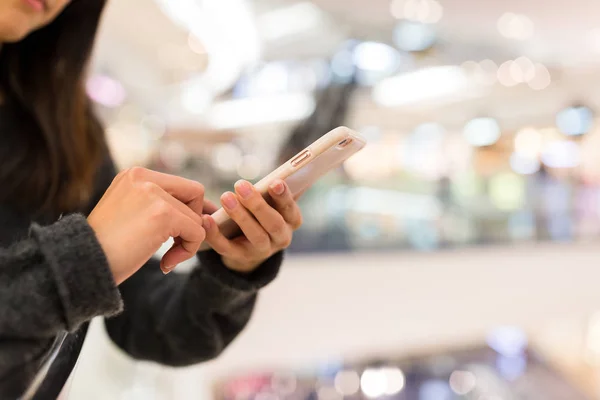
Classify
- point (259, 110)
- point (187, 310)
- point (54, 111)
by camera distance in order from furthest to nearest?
point (259, 110), point (54, 111), point (187, 310)

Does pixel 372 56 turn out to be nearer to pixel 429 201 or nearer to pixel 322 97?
pixel 322 97

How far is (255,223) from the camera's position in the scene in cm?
33

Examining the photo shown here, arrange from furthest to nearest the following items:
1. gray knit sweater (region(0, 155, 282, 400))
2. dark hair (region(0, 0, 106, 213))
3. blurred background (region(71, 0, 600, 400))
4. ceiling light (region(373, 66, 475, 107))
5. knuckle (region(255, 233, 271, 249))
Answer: ceiling light (region(373, 66, 475, 107))
blurred background (region(71, 0, 600, 400))
dark hair (region(0, 0, 106, 213))
knuckle (region(255, 233, 271, 249))
gray knit sweater (region(0, 155, 282, 400))

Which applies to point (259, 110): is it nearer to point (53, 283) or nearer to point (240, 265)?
point (240, 265)

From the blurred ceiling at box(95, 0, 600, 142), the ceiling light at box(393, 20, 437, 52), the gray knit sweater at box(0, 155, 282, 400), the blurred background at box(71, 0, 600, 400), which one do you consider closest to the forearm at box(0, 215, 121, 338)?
the gray knit sweater at box(0, 155, 282, 400)

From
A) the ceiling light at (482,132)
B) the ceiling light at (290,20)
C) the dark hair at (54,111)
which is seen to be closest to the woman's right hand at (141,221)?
the dark hair at (54,111)

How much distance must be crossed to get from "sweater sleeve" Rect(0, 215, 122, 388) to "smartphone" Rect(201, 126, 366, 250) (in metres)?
0.10

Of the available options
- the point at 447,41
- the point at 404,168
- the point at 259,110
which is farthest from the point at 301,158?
the point at 259,110

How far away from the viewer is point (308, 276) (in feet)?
5.44

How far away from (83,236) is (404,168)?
2.16m

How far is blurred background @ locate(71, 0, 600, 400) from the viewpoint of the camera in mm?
1583

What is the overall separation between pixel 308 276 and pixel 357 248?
27 cm

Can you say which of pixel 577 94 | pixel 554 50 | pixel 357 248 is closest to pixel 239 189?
pixel 357 248

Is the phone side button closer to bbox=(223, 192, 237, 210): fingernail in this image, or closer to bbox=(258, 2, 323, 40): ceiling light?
bbox=(223, 192, 237, 210): fingernail
